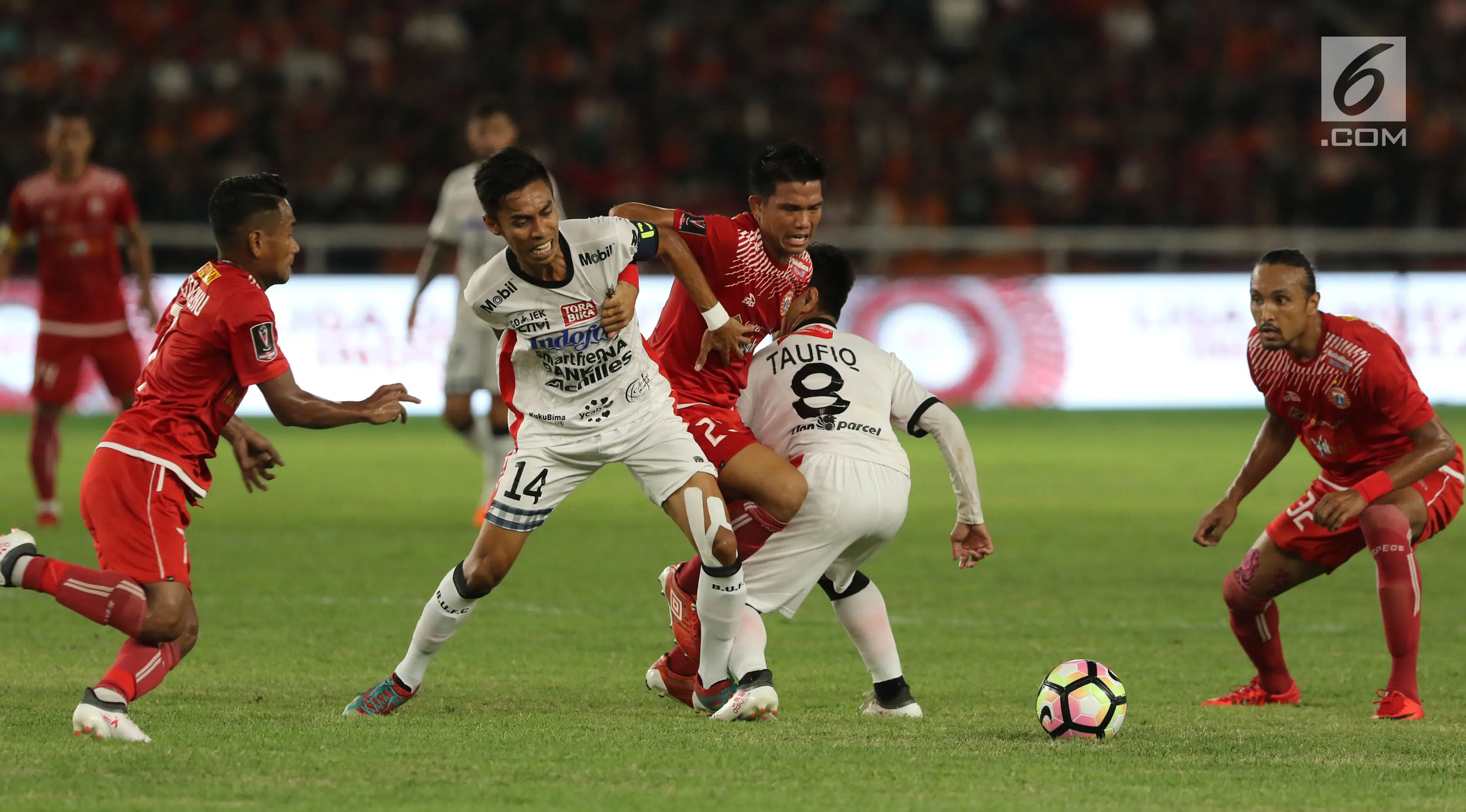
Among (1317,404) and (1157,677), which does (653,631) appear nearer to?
(1157,677)

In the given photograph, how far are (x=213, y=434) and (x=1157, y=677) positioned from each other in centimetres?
352

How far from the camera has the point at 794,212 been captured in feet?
20.7

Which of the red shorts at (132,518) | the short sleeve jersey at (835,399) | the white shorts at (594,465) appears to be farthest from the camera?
the short sleeve jersey at (835,399)

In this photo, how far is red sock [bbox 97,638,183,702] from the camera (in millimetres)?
5238

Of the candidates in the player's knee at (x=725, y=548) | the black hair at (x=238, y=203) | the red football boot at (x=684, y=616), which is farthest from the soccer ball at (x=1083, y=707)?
the black hair at (x=238, y=203)

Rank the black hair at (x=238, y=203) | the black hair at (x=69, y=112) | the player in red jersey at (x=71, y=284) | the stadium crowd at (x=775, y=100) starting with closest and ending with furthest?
1. the black hair at (x=238, y=203)
2. the black hair at (x=69, y=112)
3. the player in red jersey at (x=71, y=284)
4. the stadium crowd at (x=775, y=100)

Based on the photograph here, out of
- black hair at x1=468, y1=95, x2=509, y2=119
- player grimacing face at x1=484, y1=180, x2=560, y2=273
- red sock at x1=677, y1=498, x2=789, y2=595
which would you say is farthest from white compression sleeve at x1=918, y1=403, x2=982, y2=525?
black hair at x1=468, y1=95, x2=509, y2=119

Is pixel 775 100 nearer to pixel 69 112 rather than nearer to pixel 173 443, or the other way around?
pixel 69 112

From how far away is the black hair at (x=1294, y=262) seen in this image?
6258 mm

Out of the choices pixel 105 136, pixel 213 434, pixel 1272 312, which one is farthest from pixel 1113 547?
pixel 105 136

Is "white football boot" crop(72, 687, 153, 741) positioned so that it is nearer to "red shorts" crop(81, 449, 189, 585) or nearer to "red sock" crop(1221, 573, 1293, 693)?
"red shorts" crop(81, 449, 189, 585)

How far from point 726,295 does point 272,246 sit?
5.52ft

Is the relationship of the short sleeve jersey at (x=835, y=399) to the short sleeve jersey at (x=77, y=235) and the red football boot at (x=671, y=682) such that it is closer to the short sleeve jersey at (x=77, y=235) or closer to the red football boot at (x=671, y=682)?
the red football boot at (x=671, y=682)

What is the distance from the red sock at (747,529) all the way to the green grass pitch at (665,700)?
1.44 feet
